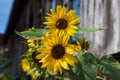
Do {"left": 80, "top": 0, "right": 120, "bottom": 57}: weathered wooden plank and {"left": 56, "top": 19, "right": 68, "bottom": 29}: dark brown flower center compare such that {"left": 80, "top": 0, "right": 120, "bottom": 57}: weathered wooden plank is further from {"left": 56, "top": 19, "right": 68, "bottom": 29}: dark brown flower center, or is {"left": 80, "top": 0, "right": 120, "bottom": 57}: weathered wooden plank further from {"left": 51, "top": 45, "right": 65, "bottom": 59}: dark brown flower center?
{"left": 51, "top": 45, "right": 65, "bottom": 59}: dark brown flower center

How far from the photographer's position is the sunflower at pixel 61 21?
8.18 ft

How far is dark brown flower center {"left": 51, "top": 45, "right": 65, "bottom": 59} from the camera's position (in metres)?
2.40

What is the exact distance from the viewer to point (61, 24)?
2.59 metres

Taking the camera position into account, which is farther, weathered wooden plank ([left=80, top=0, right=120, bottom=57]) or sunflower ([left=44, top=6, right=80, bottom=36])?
weathered wooden plank ([left=80, top=0, right=120, bottom=57])

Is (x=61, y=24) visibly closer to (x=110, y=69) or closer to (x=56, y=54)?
(x=56, y=54)

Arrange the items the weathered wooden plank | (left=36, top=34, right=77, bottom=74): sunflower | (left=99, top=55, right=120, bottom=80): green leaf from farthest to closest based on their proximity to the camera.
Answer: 1. the weathered wooden plank
2. (left=99, top=55, right=120, bottom=80): green leaf
3. (left=36, top=34, right=77, bottom=74): sunflower

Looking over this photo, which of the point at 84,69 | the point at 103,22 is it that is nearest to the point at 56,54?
the point at 84,69

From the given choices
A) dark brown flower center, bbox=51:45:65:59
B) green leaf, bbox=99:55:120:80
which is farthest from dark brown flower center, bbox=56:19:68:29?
green leaf, bbox=99:55:120:80

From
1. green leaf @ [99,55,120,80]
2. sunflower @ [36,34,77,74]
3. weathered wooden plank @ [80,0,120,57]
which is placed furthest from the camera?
weathered wooden plank @ [80,0,120,57]

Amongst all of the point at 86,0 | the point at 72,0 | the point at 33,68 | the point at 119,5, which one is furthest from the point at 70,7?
the point at 33,68

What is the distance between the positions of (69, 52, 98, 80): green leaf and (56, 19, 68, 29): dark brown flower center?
218 mm

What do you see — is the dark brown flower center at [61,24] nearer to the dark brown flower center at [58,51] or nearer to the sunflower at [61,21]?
the sunflower at [61,21]

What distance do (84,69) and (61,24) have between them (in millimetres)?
341

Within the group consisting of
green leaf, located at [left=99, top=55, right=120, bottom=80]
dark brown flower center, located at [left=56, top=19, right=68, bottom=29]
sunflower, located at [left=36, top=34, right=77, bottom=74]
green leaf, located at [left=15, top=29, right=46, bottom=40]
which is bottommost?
green leaf, located at [left=99, top=55, right=120, bottom=80]
